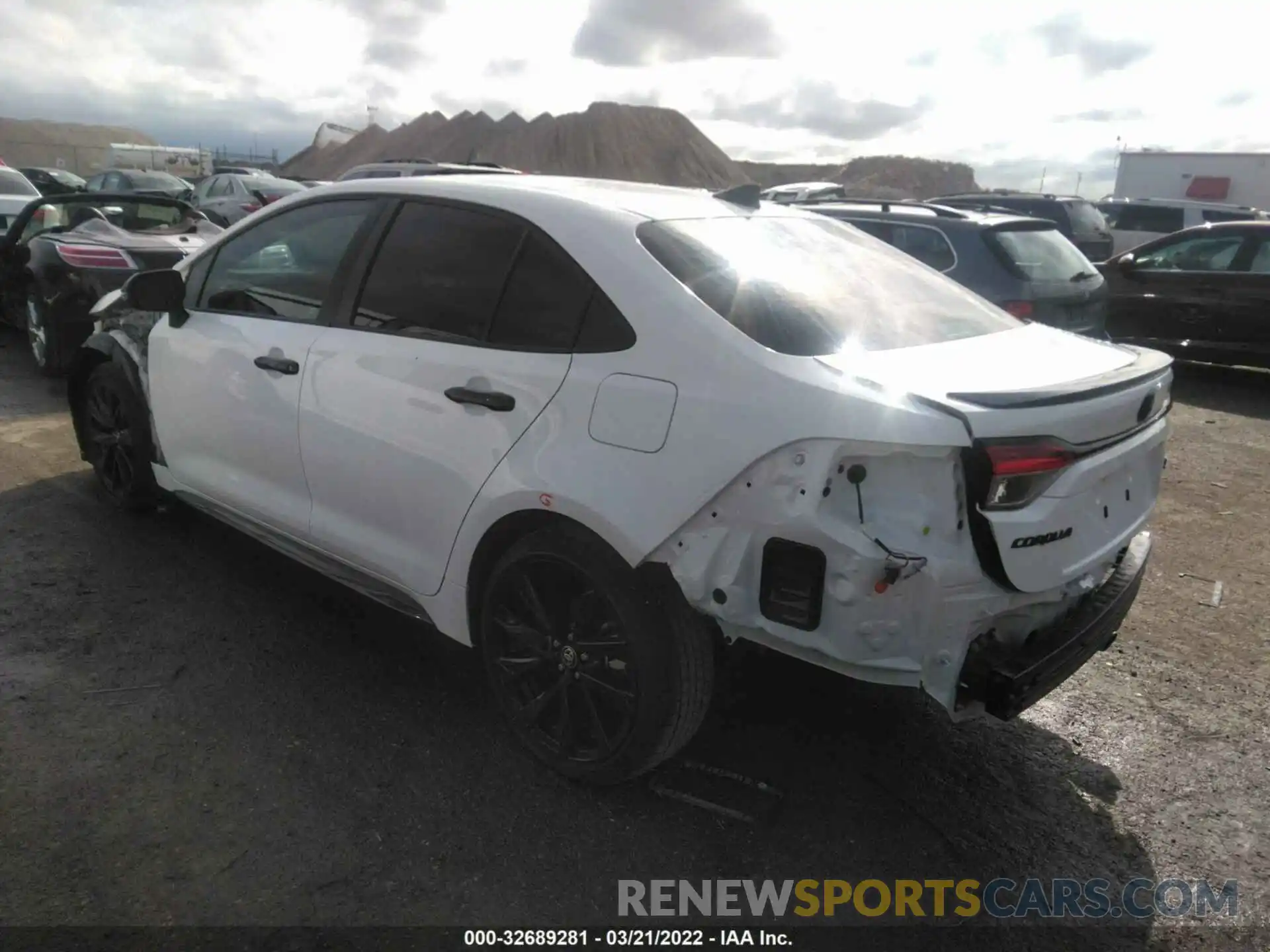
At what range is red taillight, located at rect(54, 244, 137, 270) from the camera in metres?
7.32

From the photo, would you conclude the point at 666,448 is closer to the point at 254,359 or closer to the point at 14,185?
the point at 254,359

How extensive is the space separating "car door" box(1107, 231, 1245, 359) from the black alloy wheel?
9186 millimetres

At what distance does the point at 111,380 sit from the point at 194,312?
873mm

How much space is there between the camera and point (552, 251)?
2.95 meters

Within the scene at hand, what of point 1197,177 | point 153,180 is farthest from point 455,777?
point 1197,177

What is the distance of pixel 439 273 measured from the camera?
3.23 meters

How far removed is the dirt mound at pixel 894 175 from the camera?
201ft

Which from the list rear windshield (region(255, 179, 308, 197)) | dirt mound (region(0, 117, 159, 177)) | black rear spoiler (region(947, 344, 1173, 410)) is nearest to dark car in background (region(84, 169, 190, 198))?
rear windshield (region(255, 179, 308, 197))

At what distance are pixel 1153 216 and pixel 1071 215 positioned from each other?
5626 mm

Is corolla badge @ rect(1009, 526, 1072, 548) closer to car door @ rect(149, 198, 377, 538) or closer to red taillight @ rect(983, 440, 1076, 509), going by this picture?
red taillight @ rect(983, 440, 1076, 509)

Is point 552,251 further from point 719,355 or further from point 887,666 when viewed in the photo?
point 887,666

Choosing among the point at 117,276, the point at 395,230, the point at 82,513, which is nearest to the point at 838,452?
the point at 395,230

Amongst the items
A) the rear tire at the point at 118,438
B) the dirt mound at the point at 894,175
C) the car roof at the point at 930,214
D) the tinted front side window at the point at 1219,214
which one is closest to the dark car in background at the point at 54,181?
the car roof at the point at 930,214

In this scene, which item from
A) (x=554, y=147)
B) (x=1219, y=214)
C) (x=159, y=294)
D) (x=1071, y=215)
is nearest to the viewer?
(x=159, y=294)
